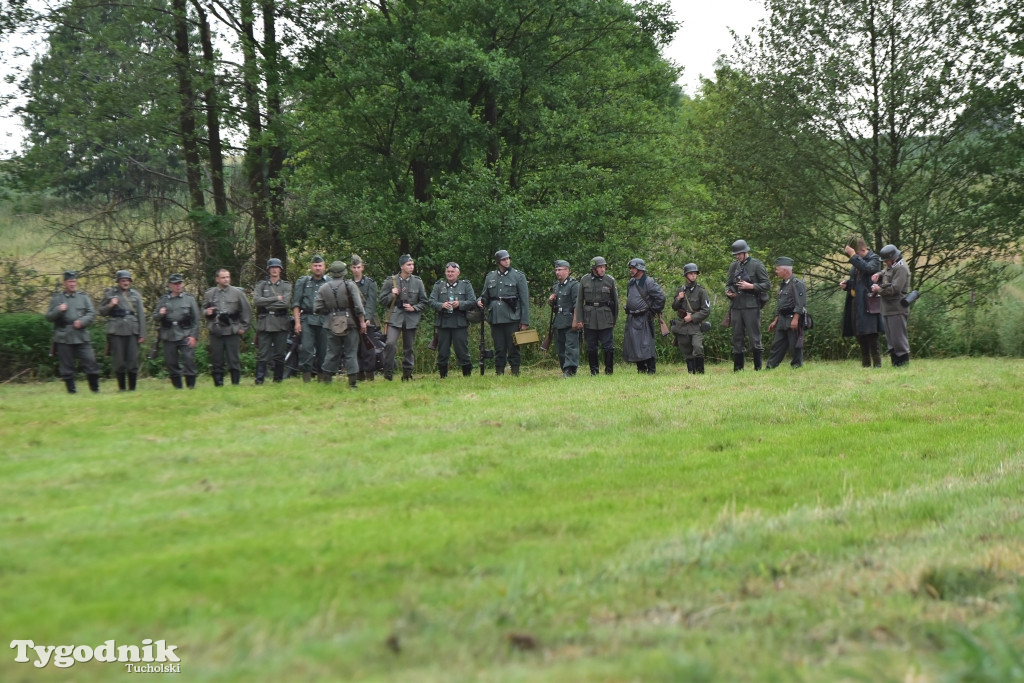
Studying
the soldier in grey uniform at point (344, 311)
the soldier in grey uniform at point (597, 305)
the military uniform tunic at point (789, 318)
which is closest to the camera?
the soldier in grey uniform at point (344, 311)

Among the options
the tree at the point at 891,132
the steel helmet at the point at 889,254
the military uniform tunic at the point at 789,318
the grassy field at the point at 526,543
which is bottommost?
the grassy field at the point at 526,543

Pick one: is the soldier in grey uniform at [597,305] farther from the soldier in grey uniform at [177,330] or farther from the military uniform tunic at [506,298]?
the soldier in grey uniform at [177,330]

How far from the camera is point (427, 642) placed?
470cm

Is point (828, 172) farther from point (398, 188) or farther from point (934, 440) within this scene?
point (934, 440)

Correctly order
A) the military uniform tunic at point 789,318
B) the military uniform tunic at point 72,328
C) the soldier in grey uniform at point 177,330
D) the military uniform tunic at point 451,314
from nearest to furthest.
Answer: the soldier in grey uniform at point 177,330 → the military uniform tunic at point 72,328 → the military uniform tunic at point 789,318 → the military uniform tunic at point 451,314

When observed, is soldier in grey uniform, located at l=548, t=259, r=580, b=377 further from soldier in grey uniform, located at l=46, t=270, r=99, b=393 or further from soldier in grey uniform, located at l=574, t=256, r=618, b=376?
soldier in grey uniform, located at l=46, t=270, r=99, b=393

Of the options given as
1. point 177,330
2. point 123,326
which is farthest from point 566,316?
point 123,326

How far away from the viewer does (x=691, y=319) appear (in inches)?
777

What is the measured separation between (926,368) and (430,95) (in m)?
16.0

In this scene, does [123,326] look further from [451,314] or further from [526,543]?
[526,543]

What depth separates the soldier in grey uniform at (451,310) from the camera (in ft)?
62.6

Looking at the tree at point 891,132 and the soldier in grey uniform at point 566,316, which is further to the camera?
the tree at point 891,132

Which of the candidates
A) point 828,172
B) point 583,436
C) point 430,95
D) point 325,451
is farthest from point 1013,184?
point 325,451

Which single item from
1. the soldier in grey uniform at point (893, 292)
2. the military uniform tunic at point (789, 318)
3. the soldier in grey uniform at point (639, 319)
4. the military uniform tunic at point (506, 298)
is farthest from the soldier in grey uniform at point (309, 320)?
the soldier in grey uniform at point (893, 292)
